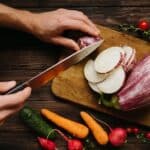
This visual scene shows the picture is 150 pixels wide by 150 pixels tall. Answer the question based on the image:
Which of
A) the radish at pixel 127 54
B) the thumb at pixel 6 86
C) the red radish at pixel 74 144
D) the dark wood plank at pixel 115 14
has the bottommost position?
the red radish at pixel 74 144

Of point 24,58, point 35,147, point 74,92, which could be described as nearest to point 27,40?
point 24,58

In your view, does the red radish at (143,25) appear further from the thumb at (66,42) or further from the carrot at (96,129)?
the carrot at (96,129)

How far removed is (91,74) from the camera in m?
1.73

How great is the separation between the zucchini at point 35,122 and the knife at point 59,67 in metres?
0.10

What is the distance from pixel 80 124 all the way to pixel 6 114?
354 mm

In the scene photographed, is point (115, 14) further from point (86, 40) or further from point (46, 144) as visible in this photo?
point (46, 144)

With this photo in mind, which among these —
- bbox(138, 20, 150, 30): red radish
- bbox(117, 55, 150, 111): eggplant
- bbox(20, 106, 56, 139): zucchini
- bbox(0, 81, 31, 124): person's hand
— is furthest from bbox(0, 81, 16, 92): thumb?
bbox(138, 20, 150, 30): red radish

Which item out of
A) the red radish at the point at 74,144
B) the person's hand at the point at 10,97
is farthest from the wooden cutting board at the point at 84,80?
the person's hand at the point at 10,97

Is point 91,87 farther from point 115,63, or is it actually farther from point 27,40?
point 27,40

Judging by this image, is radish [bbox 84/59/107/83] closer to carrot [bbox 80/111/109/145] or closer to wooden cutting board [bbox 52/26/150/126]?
wooden cutting board [bbox 52/26/150/126]

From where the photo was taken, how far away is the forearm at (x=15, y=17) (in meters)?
1.74

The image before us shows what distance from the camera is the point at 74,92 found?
177 centimetres

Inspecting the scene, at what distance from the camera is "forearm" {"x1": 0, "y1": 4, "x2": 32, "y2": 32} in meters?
1.74

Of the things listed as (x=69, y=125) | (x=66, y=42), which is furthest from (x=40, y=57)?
(x=69, y=125)
